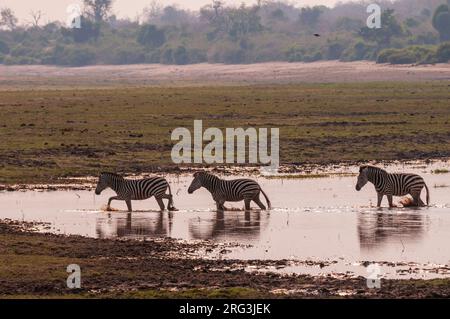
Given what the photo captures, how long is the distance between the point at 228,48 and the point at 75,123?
3004 inches

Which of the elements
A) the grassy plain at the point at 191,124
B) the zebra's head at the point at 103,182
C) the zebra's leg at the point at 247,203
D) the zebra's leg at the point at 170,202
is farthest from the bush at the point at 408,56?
the zebra's leg at the point at 170,202

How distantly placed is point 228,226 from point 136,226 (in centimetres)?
164

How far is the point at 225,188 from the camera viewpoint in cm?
2416

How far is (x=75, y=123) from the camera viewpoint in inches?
1683

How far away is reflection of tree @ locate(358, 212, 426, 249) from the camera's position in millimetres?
20125

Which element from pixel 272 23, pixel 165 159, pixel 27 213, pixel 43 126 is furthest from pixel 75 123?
pixel 272 23

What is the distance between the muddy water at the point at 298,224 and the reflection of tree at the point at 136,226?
0.06 ft

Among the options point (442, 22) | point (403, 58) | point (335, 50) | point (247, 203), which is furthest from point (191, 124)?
point (442, 22)

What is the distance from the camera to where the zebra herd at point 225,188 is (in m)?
Result: 24.0

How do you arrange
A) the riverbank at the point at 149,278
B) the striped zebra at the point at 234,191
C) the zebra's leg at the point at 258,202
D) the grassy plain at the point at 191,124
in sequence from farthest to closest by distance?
the grassy plain at the point at 191,124, the zebra's leg at the point at 258,202, the striped zebra at the point at 234,191, the riverbank at the point at 149,278

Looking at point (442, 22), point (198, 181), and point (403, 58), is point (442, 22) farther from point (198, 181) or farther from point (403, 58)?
point (198, 181)

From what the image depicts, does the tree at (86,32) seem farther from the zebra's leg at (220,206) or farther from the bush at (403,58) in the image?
the zebra's leg at (220,206)

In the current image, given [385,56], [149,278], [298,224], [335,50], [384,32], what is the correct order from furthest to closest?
1. [335,50]
2. [384,32]
3. [385,56]
4. [298,224]
5. [149,278]
